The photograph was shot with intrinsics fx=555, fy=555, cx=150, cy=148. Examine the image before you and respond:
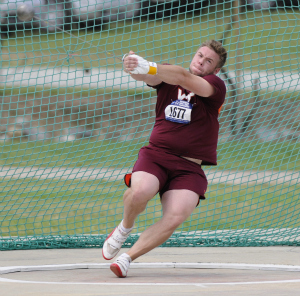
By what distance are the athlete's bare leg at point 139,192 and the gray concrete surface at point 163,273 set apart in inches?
18.9

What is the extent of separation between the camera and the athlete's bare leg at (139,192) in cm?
377

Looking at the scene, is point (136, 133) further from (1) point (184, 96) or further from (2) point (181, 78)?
(2) point (181, 78)

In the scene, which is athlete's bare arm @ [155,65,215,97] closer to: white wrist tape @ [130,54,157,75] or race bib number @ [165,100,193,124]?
white wrist tape @ [130,54,157,75]

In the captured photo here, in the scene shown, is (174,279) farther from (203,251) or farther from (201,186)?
(203,251)

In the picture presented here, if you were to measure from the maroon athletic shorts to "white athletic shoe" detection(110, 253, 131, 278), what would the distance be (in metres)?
0.54

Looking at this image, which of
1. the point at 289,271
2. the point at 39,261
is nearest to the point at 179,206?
the point at 289,271

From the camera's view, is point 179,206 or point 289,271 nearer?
point 179,206

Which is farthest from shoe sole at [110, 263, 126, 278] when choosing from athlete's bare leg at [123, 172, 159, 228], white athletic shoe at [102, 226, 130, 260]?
athlete's bare leg at [123, 172, 159, 228]

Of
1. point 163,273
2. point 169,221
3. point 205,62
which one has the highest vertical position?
point 205,62

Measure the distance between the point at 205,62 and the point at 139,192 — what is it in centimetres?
105

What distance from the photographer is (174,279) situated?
381cm

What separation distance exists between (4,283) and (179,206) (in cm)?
126

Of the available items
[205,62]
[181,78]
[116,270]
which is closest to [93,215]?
[116,270]

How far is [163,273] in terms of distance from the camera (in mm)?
4070
